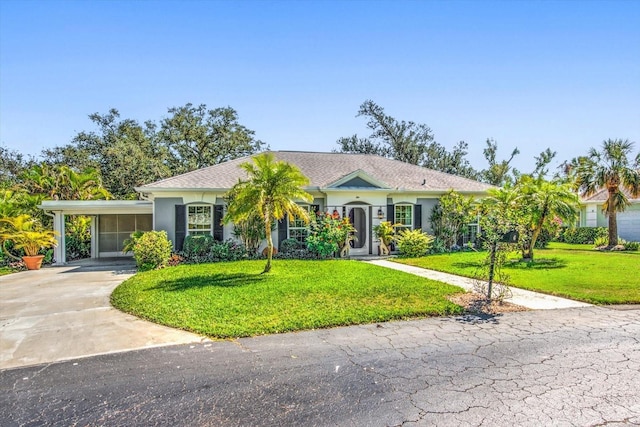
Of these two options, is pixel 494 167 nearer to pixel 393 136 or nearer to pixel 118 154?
pixel 393 136

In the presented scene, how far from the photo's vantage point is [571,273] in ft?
41.0

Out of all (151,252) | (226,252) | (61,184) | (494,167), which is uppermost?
(494,167)

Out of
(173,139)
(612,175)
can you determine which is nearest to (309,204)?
(612,175)

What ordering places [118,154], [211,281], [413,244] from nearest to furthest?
1. [211,281]
2. [413,244]
3. [118,154]

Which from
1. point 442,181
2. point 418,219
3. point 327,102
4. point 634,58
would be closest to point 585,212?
point 442,181

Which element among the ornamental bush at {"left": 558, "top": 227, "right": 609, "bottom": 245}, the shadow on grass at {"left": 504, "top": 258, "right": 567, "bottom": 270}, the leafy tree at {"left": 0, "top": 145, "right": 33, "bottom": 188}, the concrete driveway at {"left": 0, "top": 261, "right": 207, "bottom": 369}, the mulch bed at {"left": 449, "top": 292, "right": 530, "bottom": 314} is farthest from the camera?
the leafy tree at {"left": 0, "top": 145, "right": 33, "bottom": 188}

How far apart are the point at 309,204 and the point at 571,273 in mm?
10066

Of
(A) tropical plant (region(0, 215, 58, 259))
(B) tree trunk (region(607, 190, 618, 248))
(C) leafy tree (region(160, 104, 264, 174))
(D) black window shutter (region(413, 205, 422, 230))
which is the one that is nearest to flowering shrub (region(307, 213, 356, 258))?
(D) black window shutter (region(413, 205, 422, 230))

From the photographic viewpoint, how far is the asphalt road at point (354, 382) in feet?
12.9

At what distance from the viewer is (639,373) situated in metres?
4.88

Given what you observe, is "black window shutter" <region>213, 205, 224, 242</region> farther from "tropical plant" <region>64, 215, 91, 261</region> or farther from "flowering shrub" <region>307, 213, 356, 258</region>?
"tropical plant" <region>64, 215, 91, 261</region>

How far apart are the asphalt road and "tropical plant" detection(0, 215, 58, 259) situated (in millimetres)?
11894

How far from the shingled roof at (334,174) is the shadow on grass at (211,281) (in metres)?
5.03

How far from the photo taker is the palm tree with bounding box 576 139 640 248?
64.4 ft
